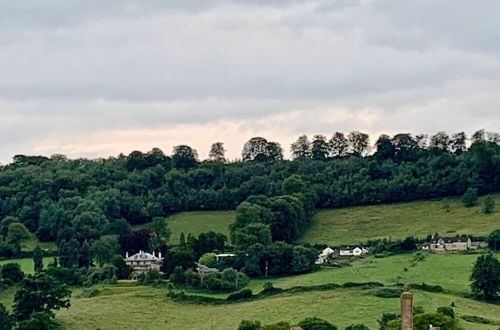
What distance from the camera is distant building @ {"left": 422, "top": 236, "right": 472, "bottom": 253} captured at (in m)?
128

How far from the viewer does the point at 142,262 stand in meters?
133

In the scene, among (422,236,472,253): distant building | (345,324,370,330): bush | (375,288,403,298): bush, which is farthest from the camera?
(422,236,472,253): distant building

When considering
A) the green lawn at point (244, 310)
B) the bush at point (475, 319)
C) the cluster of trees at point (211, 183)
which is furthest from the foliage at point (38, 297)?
the cluster of trees at point (211, 183)

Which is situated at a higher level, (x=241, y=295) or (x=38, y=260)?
(x=38, y=260)

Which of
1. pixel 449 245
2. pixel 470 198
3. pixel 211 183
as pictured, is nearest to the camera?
pixel 449 245

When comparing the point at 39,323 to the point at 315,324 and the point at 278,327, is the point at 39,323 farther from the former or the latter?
the point at 315,324

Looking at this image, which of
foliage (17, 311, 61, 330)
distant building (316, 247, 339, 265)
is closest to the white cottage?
distant building (316, 247, 339, 265)

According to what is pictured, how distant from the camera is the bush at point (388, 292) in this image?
98.2 m

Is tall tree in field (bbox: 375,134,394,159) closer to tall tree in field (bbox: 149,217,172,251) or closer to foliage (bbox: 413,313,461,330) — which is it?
tall tree in field (bbox: 149,217,172,251)

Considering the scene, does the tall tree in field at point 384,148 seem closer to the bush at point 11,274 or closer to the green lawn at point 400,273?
the green lawn at point 400,273

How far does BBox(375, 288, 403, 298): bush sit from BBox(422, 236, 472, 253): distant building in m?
28.0

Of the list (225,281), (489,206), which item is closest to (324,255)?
(225,281)

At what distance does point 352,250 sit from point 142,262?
89.3 feet

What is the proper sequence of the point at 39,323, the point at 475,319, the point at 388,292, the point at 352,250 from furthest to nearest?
the point at 352,250
the point at 388,292
the point at 39,323
the point at 475,319
